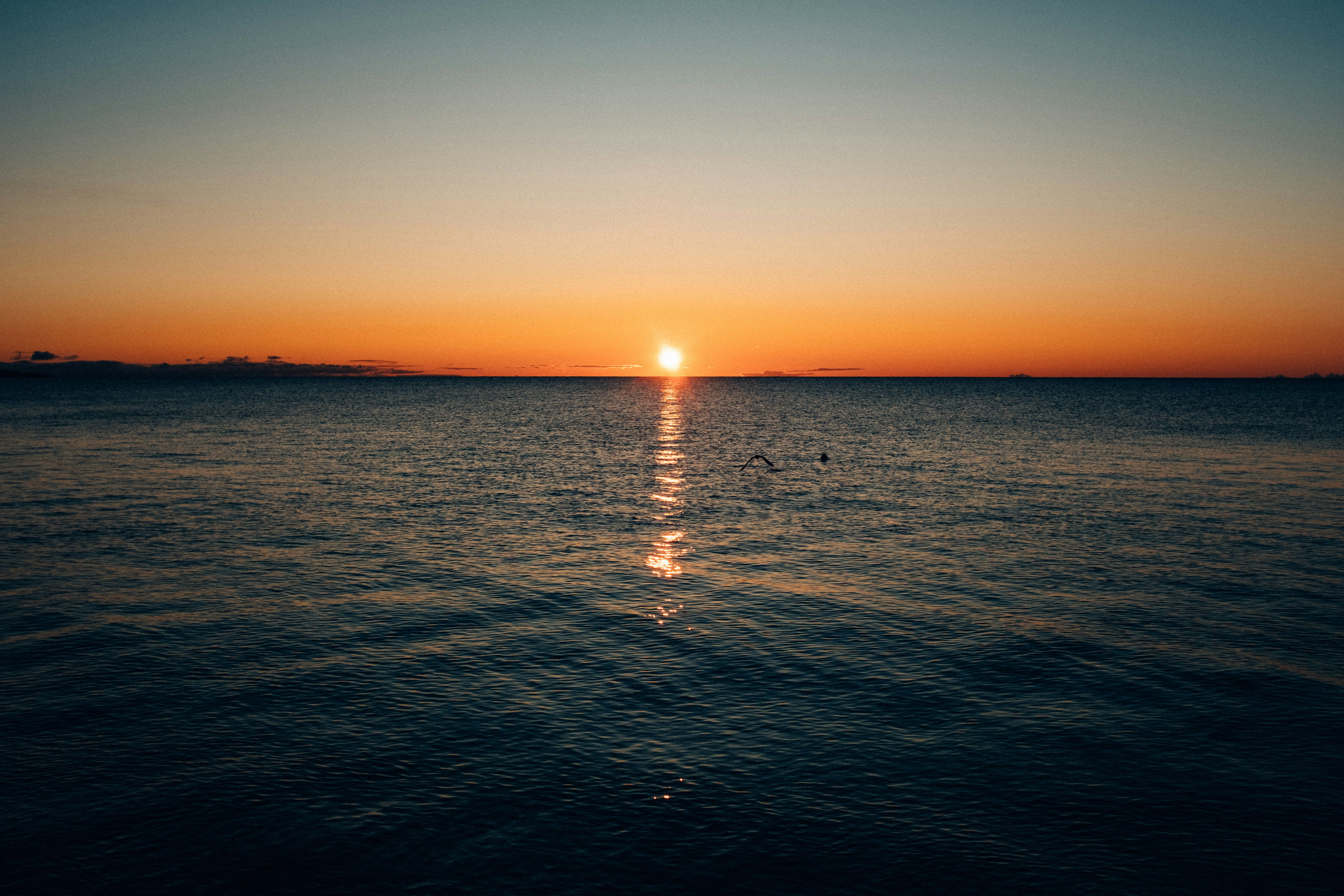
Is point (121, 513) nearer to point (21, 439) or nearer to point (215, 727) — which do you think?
point (215, 727)

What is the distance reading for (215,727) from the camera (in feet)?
65.4

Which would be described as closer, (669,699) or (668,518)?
(669,699)

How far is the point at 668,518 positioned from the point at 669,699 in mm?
28418

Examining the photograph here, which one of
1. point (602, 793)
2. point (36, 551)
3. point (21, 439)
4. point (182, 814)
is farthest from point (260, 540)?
point (21, 439)

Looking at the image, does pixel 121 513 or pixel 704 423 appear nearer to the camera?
pixel 121 513

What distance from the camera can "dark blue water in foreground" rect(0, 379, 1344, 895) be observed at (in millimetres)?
15133

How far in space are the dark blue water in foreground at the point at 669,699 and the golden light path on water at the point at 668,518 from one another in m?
→ 0.36

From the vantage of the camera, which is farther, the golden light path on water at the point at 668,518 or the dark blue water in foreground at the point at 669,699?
the golden light path on water at the point at 668,518

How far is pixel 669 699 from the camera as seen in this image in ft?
71.4

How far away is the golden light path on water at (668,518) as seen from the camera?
3575 centimetres

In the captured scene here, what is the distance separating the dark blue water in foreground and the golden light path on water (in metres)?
0.36

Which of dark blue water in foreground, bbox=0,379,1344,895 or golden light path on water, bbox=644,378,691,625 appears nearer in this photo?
dark blue water in foreground, bbox=0,379,1344,895

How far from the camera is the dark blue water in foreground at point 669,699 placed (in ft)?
49.6

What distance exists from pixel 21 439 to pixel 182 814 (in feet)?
317
